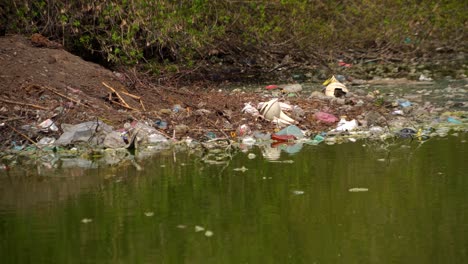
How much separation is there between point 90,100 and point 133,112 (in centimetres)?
47

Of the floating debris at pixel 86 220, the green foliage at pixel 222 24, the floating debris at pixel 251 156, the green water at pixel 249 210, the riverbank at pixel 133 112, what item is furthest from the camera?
the green foliage at pixel 222 24

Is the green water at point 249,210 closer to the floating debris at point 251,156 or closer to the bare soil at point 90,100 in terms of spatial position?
the floating debris at point 251,156

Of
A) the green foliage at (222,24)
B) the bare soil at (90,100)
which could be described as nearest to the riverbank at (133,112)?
the bare soil at (90,100)

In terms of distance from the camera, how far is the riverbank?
22.5ft

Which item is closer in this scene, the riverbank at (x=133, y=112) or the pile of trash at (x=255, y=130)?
the pile of trash at (x=255, y=130)

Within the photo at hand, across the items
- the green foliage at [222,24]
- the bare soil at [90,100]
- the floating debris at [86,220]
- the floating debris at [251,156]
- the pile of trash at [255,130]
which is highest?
the green foliage at [222,24]

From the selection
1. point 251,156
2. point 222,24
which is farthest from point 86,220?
point 222,24

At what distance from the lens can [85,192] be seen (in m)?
5.14

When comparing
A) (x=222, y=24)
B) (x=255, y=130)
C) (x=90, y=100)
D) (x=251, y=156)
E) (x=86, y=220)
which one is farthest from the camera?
(x=222, y=24)

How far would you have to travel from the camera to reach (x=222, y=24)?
1099 cm

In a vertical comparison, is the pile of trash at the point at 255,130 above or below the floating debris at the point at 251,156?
above

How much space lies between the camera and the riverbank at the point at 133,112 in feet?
22.5

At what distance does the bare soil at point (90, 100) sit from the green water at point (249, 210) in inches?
42.3

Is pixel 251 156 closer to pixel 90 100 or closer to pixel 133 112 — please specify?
pixel 133 112
